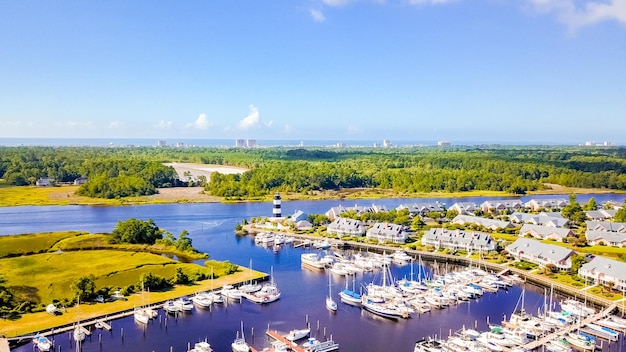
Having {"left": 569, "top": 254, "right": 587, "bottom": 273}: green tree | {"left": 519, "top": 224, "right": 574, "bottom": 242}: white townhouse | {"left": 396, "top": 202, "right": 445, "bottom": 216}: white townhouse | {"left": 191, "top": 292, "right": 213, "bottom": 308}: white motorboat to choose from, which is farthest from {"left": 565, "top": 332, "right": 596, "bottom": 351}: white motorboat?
{"left": 396, "top": 202, "right": 445, "bottom": 216}: white townhouse

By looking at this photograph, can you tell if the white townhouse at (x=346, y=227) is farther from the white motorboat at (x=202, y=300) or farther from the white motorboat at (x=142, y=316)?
the white motorboat at (x=142, y=316)

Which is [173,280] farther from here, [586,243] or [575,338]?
[586,243]

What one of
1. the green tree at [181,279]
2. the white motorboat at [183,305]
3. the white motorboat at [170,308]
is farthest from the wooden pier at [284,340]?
the green tree at [181,279]

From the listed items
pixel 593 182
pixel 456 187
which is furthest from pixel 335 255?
pixel 593 182

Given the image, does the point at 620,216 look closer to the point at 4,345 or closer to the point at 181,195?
the point at 4,345

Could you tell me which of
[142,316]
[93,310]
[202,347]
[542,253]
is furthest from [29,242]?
[542,253]

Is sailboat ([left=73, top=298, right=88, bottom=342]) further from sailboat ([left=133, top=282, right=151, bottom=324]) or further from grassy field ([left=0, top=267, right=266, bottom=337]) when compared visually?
sailboat ([left=133, top=282, right=151, bottom=324])
